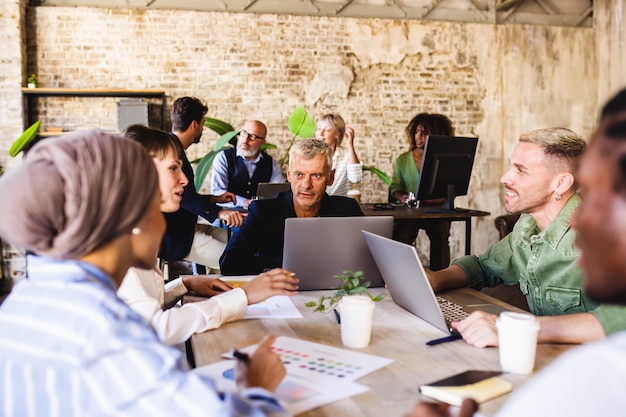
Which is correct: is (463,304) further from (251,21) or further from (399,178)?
(251,21)

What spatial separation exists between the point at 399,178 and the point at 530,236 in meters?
3.91

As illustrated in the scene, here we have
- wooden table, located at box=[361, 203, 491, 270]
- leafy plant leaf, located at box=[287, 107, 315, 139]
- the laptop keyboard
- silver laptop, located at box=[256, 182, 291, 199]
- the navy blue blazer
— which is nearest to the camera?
the laptop keyboard

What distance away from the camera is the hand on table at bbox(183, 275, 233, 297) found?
221 centimetres

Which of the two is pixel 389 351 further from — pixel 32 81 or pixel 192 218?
pixel 32 81

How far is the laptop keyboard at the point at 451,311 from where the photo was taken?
1.91 meters

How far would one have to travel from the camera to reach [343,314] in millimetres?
1619

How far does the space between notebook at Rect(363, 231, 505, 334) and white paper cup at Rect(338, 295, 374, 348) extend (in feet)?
0.61

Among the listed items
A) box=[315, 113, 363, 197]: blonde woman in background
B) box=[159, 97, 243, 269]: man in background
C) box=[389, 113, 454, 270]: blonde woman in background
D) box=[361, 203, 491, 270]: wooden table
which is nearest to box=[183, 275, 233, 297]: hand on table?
box=[159, 97, 243, 269]: man in background

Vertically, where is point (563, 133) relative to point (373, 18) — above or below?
below

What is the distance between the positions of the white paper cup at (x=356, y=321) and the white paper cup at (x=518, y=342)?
0.35 m

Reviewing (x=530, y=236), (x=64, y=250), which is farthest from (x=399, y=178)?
(x=64, y=250)

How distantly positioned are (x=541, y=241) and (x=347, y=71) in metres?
5.22

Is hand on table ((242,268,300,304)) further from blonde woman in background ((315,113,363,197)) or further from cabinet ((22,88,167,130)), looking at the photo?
cabinet ((22,88,167,130))

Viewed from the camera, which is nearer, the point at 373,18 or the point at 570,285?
the point at 570,285
